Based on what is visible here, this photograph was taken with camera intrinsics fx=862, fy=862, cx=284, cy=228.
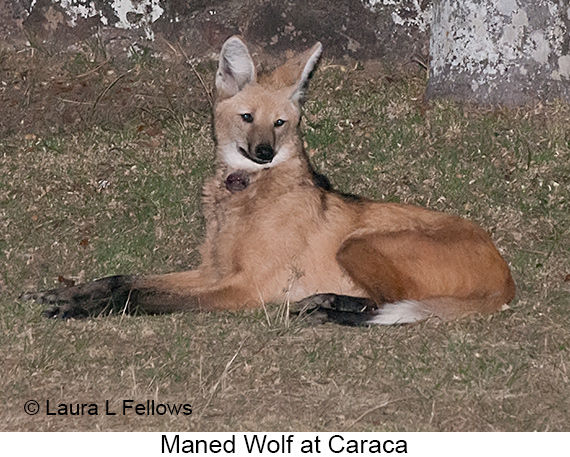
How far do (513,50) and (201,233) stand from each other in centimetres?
251

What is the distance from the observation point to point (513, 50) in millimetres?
5961

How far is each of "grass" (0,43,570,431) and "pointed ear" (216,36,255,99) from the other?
1.10 metres

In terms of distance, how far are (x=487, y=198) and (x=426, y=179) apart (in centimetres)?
41

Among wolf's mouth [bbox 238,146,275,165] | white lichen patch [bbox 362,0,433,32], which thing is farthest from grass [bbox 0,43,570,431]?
wolf's mouth [bbox 238,146,275,165]

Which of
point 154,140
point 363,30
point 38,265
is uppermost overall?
point 363,30

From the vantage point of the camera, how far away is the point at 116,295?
14.7 ft

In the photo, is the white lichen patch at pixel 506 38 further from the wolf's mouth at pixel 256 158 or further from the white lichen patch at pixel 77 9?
the white lichen patch at pixel 77 9

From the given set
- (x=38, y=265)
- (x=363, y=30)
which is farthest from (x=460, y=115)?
(x=38, y=265)

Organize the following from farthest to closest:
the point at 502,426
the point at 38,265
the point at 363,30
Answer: the point at 363,30 < the point at 38,265 < the point at 502,426

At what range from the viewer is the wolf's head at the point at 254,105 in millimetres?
4645

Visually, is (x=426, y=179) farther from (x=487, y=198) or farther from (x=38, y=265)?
(x=38, y=265)

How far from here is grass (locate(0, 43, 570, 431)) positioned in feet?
10.9

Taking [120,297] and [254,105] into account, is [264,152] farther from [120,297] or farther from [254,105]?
[120,297]

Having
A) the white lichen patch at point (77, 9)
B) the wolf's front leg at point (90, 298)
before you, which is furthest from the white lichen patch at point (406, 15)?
the wolf's front leg at point (90, 298)
